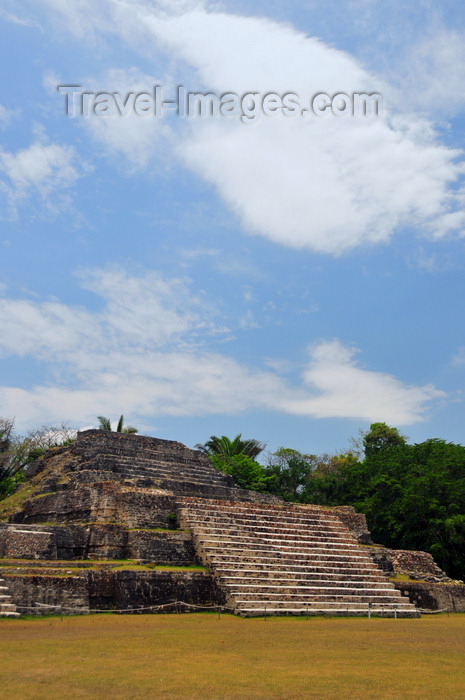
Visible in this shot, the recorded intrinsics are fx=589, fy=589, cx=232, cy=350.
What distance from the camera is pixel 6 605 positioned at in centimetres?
1084

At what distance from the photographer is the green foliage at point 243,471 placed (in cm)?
3077

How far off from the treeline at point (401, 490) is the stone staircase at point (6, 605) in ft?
52.9

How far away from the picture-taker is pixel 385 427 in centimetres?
4178

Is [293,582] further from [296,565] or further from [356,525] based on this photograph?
[356,525]

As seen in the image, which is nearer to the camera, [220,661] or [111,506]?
[220,661]

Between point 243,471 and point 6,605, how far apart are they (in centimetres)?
2139

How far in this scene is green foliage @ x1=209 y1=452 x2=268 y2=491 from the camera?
3077cm

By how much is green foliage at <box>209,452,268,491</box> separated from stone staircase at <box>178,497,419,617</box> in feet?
40.3

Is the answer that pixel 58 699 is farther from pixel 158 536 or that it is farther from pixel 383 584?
pixel 383 584

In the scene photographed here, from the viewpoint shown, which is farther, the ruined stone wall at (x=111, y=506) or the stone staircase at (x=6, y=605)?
the ruined stone wall at (x=111, y=506)

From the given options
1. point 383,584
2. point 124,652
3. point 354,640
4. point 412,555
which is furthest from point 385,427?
point 124,652

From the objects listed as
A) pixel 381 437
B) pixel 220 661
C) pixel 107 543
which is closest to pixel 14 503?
pixel 107 543

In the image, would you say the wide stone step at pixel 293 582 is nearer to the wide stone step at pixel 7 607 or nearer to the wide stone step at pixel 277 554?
the wide stone step at pixel 277 554

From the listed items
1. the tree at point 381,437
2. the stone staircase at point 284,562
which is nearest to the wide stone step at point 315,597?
the stone staircase at point 284,562
